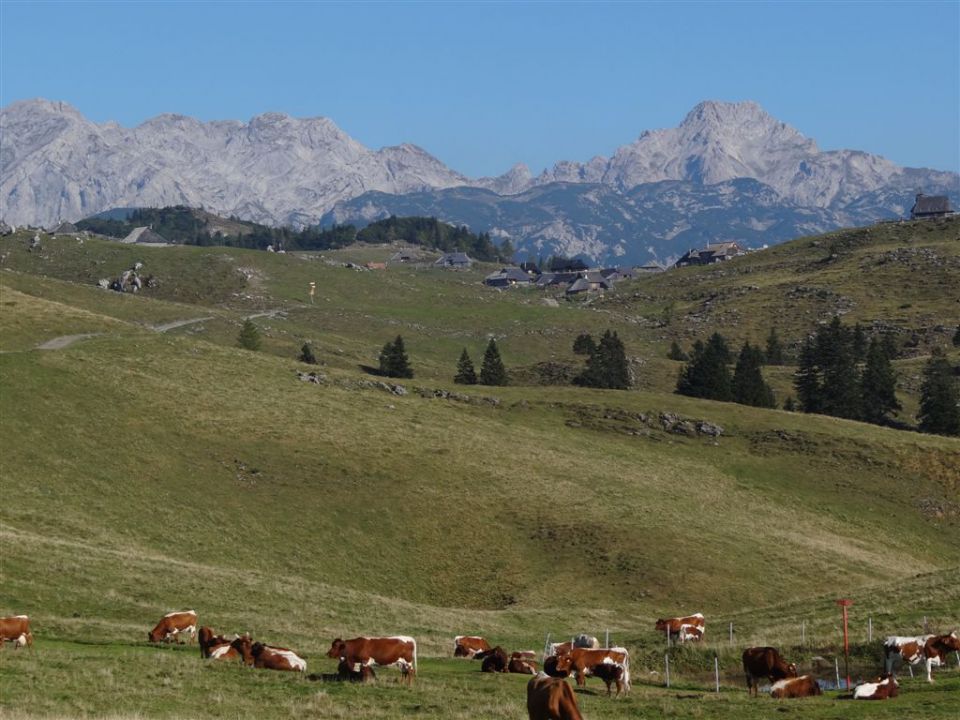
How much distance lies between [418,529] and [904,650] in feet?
151

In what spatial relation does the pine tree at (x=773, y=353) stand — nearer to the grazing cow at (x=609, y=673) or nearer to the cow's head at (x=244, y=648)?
the grazing cow at (x=609, y=673)

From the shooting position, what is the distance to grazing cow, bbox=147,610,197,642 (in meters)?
40.8

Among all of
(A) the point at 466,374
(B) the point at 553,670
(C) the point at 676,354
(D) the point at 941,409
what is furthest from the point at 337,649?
(C) the point at 676,354

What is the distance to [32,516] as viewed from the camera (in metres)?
68.6

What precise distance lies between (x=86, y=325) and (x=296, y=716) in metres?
104

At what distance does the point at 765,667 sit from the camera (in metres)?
33.4

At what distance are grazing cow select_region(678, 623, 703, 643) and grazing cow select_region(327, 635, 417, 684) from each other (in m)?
16.1

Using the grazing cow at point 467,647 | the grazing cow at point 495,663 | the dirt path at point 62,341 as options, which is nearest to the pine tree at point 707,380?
the dirt path at point 62,341

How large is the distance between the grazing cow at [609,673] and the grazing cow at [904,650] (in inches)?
321

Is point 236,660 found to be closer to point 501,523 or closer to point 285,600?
point 285,600

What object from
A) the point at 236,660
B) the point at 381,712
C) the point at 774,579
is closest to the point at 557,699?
the point at 381,712

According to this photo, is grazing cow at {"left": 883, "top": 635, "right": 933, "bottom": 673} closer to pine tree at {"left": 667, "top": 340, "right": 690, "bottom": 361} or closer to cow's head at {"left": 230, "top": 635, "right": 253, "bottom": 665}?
cow's head at {"left": 230, "top": 635, "right": 253, "bottom": 665}

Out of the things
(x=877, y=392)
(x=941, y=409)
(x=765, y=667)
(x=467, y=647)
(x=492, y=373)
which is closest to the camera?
(x=765, y=667)

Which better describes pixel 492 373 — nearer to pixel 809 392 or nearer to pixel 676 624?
pixel 809 392
